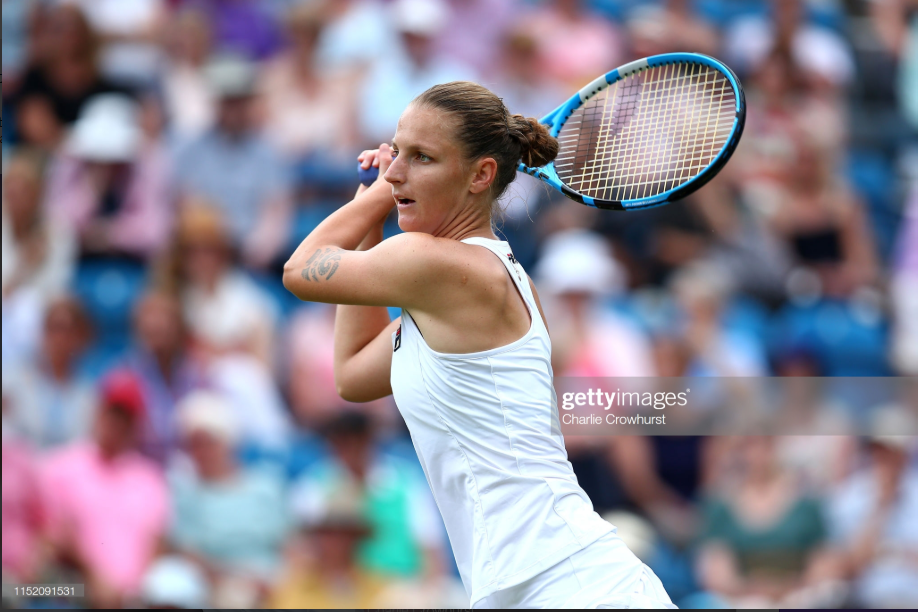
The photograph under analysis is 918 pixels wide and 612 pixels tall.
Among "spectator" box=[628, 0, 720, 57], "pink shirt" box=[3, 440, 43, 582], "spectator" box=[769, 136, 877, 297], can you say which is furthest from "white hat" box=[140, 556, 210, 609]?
"spectator" box=[628, 0, 720, 57]

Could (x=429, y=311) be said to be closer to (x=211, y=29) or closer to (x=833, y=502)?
(x=833, y=502)

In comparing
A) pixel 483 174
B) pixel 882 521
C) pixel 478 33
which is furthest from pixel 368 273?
pixel 478 33

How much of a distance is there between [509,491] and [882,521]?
3763 mm

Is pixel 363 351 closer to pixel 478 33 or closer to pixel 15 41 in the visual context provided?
pixel 478 33

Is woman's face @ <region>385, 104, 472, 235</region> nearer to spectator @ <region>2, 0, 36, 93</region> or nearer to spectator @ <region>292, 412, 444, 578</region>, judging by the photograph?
spectator @ <region>292, 412, 444, 578</region>

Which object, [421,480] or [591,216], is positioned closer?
[421,480]

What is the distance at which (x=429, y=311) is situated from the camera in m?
2.19

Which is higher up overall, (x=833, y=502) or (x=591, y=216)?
(x=591, y=216)

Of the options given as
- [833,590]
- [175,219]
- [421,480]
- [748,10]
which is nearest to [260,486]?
[421,480]

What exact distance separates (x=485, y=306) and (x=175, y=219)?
4354 millimetres

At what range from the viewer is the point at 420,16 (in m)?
6.38

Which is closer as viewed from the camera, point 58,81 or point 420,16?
point 420,16

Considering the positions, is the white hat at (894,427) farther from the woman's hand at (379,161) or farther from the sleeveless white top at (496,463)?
the woman's hand at (379,161)

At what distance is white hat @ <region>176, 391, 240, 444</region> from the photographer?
18.2 ft
